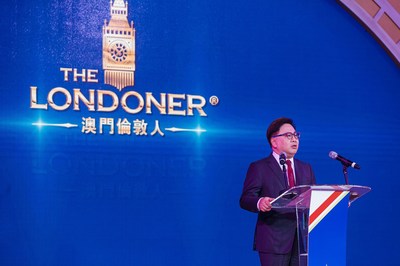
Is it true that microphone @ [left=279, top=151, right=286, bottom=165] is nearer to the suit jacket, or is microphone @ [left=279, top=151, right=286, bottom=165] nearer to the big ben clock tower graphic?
the suit jacket

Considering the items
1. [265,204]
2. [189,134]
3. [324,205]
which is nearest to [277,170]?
[265,204]

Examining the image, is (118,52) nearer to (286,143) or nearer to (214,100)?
(214,100)

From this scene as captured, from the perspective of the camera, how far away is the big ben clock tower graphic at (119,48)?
→ 15.7 ft

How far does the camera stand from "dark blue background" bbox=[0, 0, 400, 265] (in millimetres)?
4535

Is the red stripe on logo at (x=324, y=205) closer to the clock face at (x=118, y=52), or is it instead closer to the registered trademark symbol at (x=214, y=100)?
the registered trademark symbol at (x=214, y=100)

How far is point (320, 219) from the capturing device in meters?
2.80

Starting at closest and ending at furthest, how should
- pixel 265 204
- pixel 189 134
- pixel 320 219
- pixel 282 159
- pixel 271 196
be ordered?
1. pixel 320 219
2. pixel 265 204
3. pixel 282 159
4. pixel 271 196
5. pixel 189 134

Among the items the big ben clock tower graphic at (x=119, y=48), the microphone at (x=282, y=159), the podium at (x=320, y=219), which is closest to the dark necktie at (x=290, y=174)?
the microphone at (x=282, y=159)

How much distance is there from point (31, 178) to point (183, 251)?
55.0 inches

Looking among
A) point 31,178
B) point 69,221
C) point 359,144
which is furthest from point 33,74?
point 359,144

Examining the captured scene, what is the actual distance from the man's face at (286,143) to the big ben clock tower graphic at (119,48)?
1.81m

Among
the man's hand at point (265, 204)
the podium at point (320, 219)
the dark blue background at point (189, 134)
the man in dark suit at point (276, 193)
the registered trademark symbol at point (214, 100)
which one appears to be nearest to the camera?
the podium at point (320, 219)

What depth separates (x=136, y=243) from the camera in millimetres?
4758

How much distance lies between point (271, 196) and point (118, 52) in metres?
2.13
